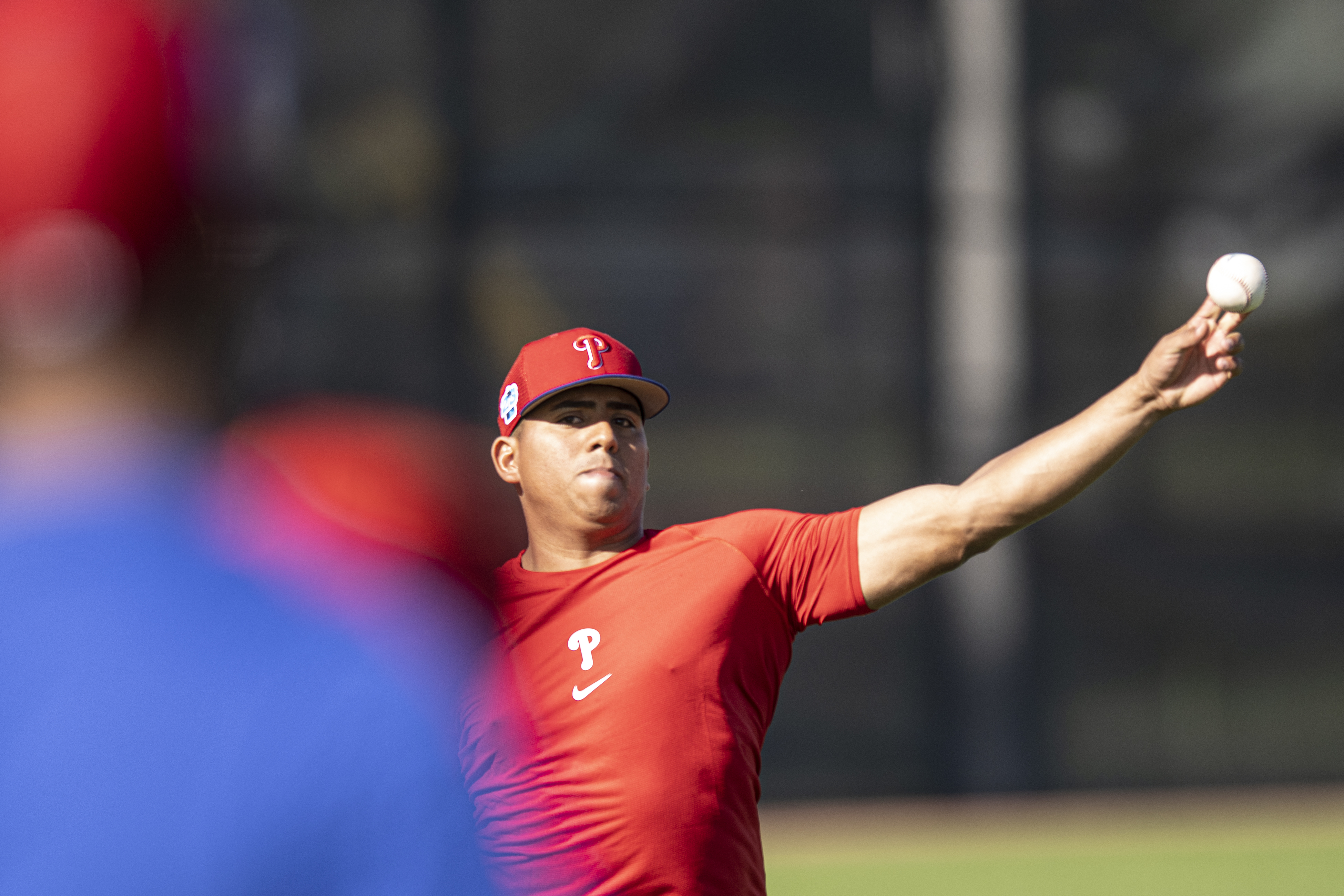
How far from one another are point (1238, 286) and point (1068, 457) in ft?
1.69

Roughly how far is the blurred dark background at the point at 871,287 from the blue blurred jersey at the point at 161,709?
910 cm

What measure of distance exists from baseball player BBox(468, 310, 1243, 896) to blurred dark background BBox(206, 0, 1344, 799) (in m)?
6.58

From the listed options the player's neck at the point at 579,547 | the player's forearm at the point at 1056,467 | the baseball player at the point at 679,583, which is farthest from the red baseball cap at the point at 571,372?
the player's forearm at the point at 1056,467

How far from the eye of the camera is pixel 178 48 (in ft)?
2.69

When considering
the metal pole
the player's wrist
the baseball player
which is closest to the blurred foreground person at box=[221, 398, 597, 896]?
the baseball player

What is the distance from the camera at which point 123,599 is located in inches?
31.4

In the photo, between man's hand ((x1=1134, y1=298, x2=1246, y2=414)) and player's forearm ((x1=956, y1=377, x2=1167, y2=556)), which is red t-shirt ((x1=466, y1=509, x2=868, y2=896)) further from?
man's hand ((x1=1134, y1=298, x2=1246, y2=414))

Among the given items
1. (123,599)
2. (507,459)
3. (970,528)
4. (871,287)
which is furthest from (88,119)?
(871,287)

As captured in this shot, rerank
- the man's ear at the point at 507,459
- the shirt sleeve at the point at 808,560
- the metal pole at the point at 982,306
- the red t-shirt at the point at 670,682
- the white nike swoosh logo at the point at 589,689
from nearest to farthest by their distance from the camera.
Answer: the red t-shirt at the point at 670,682 < the white nike swoosh logo at the point at 589,689 < the shirt sleeve at the point at 808,560 < the man's ear at the point at 507,459 < the metal pole at the point at 982,306

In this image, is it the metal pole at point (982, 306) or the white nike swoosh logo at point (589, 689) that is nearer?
the white nike swoosh logo at point (589, 689)

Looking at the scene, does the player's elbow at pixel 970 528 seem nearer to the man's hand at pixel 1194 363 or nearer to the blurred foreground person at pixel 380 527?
the man's hand at pixel 1194 363

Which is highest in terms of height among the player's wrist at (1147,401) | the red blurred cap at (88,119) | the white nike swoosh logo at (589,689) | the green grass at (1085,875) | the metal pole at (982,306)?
the metal pole at (982,306)

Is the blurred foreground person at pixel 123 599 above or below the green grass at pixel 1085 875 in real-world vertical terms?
above

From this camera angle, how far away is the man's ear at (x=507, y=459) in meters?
3.47
